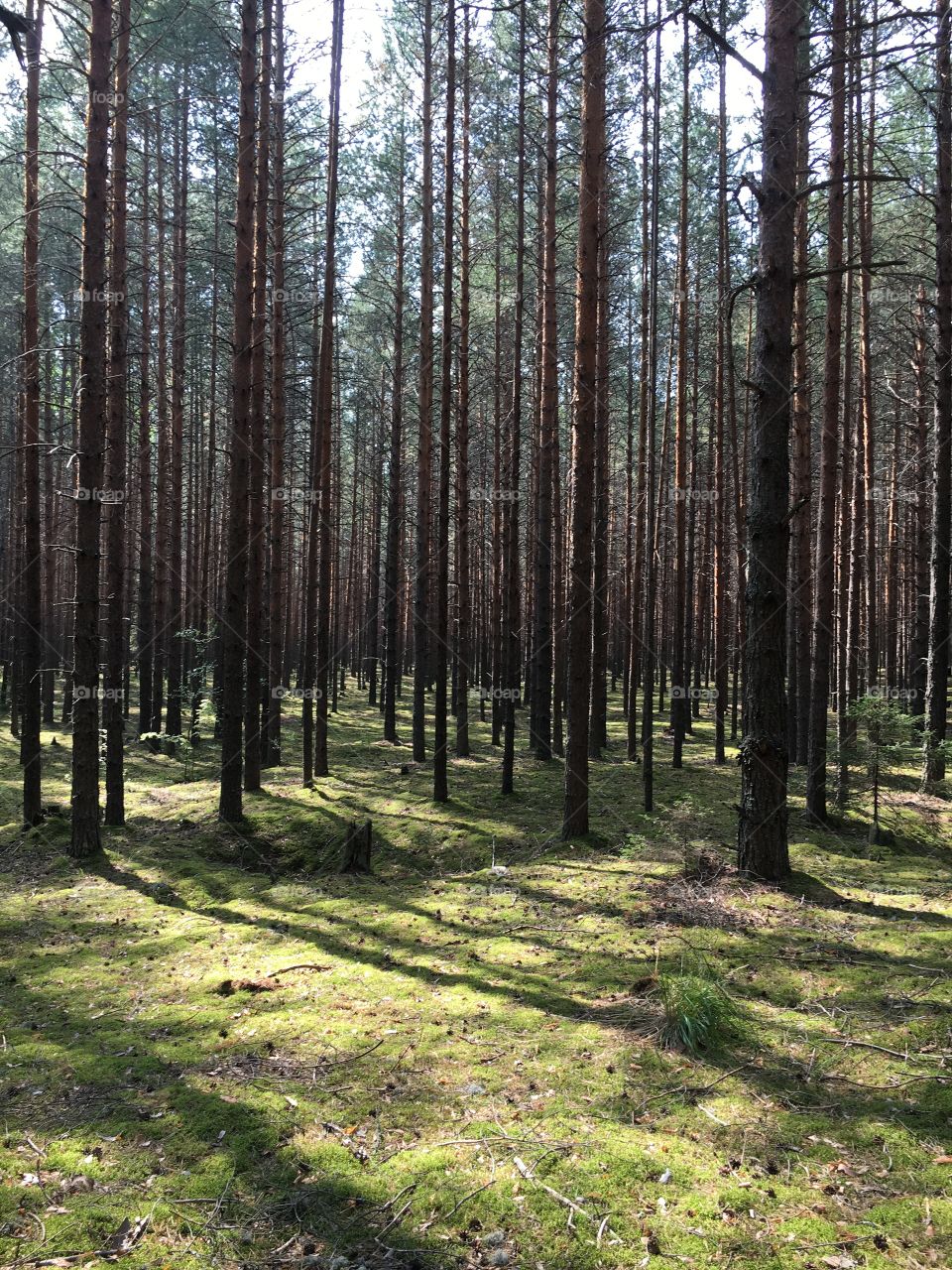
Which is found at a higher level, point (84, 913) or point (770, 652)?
point (770, 652)

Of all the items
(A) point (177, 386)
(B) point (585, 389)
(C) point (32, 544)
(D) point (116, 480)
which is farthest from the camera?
(A) point (177, 386)

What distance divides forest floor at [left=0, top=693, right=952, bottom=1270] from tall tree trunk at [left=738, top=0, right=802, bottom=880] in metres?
1.35

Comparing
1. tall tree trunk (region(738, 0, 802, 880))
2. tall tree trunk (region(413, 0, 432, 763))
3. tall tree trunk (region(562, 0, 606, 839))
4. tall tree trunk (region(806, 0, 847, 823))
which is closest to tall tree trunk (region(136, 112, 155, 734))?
tall tree trunk (region(413, 0, 432, 763))

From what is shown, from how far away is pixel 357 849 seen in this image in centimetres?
987

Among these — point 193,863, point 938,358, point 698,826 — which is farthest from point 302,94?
point 698,826

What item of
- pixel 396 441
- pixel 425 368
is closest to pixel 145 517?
pixel 396 441

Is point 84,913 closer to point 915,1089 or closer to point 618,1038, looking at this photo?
point 618,1038

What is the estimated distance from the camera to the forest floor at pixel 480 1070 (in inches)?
118

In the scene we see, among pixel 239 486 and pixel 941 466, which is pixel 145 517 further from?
pixel 941 466

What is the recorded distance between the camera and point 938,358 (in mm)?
12086

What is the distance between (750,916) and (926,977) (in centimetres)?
157

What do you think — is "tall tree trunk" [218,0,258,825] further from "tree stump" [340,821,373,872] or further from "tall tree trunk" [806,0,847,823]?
"tall tree trunk" [806,0,847,823]

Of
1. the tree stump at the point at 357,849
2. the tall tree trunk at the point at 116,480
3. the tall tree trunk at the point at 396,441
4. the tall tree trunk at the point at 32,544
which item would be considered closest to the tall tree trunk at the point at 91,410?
the tall tree trunk at the point at 32,544

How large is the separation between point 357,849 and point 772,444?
7.08 metres
